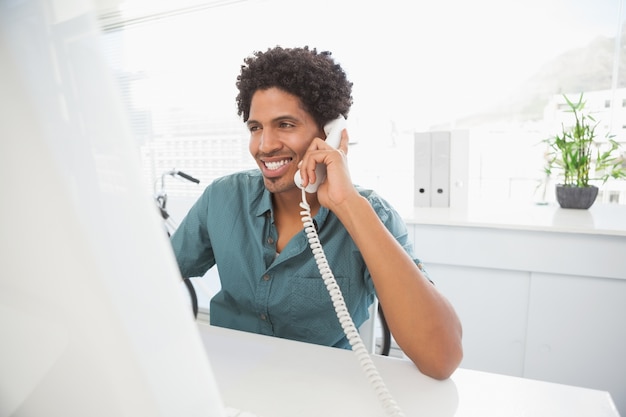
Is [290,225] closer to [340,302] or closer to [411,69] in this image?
[340,302]

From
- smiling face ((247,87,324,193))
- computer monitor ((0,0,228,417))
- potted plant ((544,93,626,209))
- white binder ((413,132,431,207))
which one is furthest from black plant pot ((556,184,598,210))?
computer monitor ((0,0,228,417))

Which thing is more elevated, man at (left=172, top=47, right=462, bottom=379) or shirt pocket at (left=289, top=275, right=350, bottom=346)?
man at (left=172, top=47, right=462, bottom=379)

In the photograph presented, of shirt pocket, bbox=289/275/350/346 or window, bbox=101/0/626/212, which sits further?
window, bbox=101/0/626/212

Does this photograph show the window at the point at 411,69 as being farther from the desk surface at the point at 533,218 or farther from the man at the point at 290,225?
the man at the point at 290,225

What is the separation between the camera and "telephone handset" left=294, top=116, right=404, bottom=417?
0.62 m

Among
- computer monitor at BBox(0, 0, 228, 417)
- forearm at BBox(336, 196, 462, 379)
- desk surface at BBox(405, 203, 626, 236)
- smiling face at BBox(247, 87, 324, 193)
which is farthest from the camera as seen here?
desk surface at BBox(405, 203, 626, 236)

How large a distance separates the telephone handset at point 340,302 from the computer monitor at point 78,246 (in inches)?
18.2

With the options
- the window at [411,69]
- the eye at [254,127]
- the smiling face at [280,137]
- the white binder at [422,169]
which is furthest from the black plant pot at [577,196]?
the eye at [254,127]

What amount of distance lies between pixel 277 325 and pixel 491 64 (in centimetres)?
243

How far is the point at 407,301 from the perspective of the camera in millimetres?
789

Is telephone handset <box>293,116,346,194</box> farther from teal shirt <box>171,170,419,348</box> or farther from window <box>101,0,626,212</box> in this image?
window <box>101,0,626,212</box>

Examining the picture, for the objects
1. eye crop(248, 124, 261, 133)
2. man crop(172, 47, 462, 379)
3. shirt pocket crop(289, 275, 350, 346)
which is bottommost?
shirt pocket crop(289, 275, 350, 346)

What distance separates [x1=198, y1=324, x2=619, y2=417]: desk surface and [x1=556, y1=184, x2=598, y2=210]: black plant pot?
1.61 metres

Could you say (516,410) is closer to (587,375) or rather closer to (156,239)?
(156,239)
